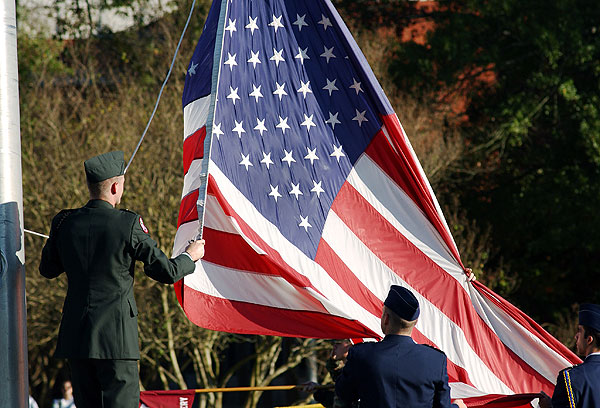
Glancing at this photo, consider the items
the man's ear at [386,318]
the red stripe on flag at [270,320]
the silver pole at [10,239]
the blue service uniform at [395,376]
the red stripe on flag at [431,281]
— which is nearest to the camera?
the blue service uniform at [395,376]

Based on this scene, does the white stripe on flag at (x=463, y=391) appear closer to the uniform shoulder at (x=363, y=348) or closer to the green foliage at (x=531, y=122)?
the uniform shoulder at (x=363, y=348)

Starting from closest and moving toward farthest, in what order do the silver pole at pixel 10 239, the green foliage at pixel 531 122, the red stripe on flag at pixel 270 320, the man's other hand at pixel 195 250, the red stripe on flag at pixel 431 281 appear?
1. the silver pole at pixel 10 239
2. the man's other hand at pixel 195 250
3. the red stripe on flag at pixel 270 320
4. the red stripe on flag at pixel 431 281
5. the green foliage at pixel 531 122

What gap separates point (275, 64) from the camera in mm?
5672

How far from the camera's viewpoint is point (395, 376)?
359cm

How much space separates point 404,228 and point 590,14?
1392 centimetres

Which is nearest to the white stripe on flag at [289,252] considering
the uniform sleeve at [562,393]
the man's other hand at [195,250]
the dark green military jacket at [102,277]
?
the man's other hand at [195,250]

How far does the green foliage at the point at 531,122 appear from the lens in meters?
17.2

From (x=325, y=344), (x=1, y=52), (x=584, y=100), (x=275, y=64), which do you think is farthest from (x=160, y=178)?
(x=1, y=52)

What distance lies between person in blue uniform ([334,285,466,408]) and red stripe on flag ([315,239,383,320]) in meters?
1.59

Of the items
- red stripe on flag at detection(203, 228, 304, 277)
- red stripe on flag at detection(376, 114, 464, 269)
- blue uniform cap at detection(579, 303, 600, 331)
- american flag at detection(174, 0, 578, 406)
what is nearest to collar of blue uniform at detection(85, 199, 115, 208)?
american flag at detection(174, 0, 578, 406)

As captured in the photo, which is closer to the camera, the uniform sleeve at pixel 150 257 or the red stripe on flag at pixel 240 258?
the uniform sleeve at pixel 150 257

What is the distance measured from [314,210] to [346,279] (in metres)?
0.49

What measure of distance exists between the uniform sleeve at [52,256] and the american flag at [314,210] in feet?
3.54

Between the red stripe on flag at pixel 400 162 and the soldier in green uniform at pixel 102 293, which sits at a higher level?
the red stripe on flag at pixel 400 162
